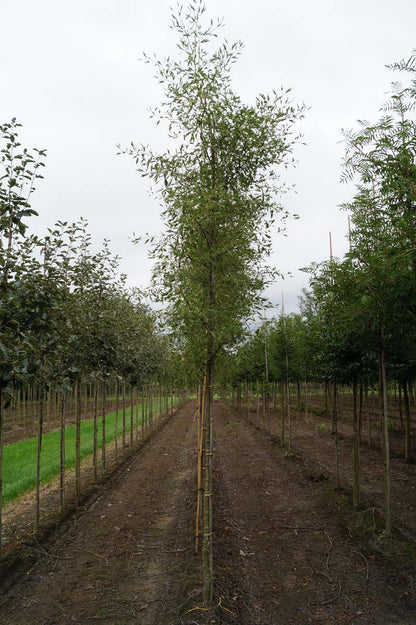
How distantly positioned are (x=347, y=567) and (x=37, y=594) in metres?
4.62

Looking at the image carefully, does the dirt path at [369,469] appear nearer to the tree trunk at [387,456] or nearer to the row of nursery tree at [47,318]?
the tree trunk at [387,456]

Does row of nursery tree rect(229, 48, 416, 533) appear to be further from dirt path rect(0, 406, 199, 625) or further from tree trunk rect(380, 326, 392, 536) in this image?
dirt path rect(0, 406, 199, 625)

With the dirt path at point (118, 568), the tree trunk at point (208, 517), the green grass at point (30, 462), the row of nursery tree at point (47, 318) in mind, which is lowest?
the green grass at point (30, 462)

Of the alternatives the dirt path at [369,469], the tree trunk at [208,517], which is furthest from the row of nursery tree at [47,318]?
the dirt path at [369,469]

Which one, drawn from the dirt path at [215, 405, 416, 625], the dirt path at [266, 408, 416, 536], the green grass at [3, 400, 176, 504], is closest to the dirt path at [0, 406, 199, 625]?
the dirt path at [215, 405, 416, 625]

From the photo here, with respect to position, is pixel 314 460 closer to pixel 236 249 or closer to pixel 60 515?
pixel 60 515

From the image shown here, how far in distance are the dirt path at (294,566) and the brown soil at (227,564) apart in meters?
0.02

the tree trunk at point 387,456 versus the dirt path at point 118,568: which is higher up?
the tree trunk at point 387,456

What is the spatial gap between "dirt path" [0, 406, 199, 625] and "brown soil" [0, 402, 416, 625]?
0.06 feet

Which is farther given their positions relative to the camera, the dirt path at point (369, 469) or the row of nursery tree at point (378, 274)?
the dirt path at point (369, 469)

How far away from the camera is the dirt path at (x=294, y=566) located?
5.48 metres

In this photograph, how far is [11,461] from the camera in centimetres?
1540

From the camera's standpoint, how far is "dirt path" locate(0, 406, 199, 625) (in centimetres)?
544

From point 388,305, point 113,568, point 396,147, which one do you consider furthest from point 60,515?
point 396,147
